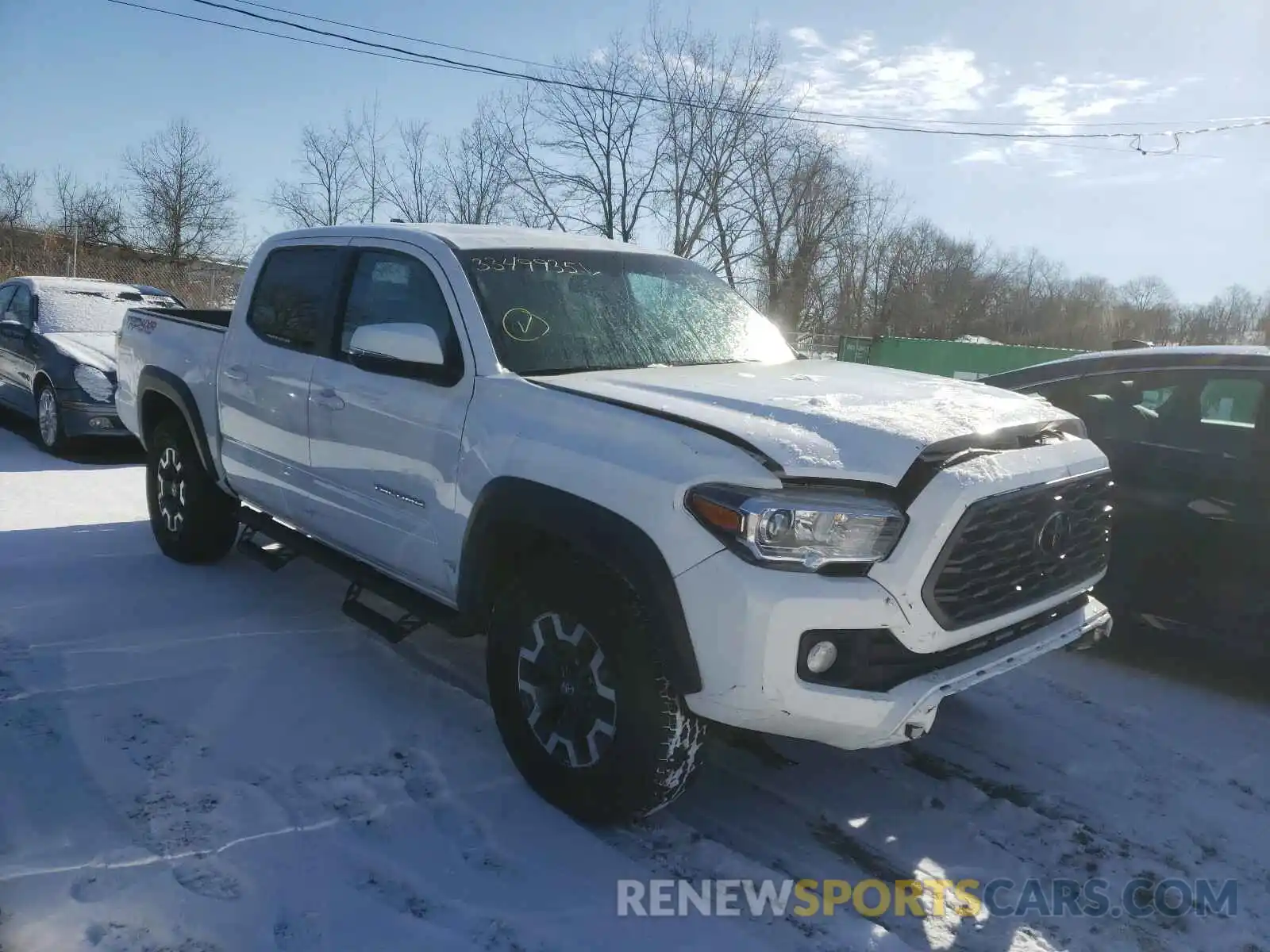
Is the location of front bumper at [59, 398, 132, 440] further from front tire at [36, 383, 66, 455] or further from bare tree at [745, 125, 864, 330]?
bare tree at [745, 125, 864, 330]

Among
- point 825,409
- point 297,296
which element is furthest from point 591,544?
point 297,296

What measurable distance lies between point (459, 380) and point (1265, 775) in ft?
11.1

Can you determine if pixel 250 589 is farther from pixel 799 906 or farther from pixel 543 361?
pixel 799 906

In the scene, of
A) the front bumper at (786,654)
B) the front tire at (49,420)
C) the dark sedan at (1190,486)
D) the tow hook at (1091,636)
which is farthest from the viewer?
the front tire at (49,420)

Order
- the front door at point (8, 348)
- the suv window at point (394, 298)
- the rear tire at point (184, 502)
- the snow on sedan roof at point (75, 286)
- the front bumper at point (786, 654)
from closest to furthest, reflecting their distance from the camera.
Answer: the front bumper at point (786, 654) < the suv window at point (394, 298) < the rear tire at point (184, 502) < the front door at point (8, 348) < the snow on sedan roof at point (75, 286)

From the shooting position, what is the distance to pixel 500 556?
3.31 m

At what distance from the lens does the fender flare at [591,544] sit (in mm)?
2699

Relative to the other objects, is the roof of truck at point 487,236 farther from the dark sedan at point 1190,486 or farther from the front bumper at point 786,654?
the dark sedan at point 1190,486

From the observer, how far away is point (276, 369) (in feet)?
14.9

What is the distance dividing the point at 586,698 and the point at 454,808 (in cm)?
63

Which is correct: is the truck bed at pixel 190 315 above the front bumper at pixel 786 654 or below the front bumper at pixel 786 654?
above

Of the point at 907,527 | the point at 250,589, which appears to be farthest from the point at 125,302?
the point at 907,527

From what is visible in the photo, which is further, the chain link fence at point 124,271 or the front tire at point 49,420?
the chain link fence at point 124,271

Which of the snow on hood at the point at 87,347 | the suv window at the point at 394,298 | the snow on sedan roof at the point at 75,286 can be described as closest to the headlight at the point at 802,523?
the suv window at the point at 394,298
